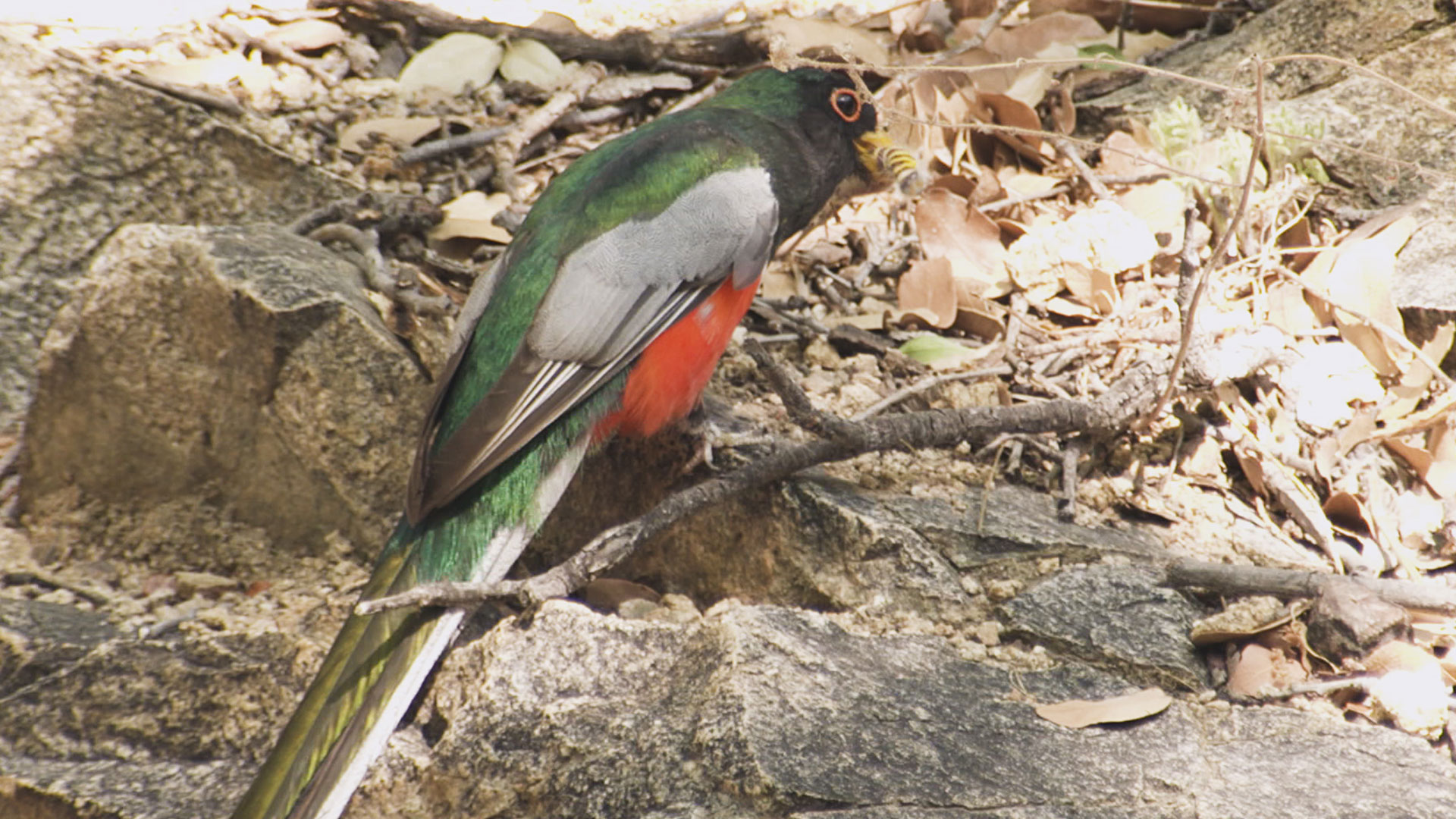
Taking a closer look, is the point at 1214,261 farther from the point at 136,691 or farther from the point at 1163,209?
the point at 136,691

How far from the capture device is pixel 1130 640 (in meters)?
2.83

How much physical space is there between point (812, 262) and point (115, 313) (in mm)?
2224

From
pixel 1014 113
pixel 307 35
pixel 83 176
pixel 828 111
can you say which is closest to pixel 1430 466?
pixel 1014 113

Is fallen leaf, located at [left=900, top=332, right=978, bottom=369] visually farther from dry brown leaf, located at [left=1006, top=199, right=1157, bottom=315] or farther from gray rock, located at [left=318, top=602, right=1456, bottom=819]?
gray rock, located at [left=318, top=602, right=1456, bottom=819]

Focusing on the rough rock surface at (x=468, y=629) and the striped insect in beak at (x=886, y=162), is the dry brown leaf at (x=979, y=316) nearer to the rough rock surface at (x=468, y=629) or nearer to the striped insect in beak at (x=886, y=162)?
the striped insect in beak at (x=886, y=162)

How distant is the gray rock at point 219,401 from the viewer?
3.37 m

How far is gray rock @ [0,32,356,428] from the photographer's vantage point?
3.70 meters

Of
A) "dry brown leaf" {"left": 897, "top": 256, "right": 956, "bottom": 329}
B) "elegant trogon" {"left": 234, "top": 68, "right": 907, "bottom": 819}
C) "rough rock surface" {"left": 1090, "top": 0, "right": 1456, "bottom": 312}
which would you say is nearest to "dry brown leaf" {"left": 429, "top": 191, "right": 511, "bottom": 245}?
"elegant trogon" {"left": 234, "top": 68, "right": 907, "bottom": 819}

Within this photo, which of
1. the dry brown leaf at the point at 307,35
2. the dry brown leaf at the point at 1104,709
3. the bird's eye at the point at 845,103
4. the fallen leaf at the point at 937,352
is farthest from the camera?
the dry brown leaf at the point at 307,35

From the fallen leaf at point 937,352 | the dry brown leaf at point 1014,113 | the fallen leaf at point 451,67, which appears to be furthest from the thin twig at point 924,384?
the fallen leaf at point 451,67

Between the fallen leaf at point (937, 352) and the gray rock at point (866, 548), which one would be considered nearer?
the gray rock at point (866, 548)

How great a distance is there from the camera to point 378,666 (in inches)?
109

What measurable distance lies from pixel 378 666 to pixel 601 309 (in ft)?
3.47

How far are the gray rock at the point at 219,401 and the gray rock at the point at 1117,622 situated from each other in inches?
69.3
